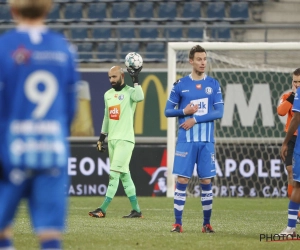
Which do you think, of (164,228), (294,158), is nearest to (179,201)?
(164,228)

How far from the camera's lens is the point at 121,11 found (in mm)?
19734

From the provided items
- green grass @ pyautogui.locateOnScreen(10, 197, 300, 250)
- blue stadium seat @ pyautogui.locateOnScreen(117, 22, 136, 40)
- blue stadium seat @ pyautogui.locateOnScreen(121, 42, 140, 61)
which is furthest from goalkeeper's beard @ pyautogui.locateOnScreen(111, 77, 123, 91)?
blue stadium seat @ pyautogui.locateOnScreen(117, 22, 136, 40)

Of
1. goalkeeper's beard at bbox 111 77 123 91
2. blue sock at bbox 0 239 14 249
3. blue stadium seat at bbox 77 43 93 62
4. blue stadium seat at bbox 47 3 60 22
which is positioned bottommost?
blue sock at bbox 0 239 14 249

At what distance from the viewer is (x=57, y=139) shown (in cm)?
420

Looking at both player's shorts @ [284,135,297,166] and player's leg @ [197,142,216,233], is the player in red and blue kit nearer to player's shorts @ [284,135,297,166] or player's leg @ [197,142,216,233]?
player's leg @ [197,142,216,233]

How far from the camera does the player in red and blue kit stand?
8742 mm

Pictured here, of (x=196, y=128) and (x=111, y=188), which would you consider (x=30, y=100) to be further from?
(x=111, y=188)

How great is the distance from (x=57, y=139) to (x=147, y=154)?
12.1 m

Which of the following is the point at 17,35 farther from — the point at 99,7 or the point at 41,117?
the point at 99,7

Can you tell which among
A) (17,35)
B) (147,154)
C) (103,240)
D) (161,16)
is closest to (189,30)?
(161,16)

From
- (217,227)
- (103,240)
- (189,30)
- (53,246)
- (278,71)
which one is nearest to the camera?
(53,246)

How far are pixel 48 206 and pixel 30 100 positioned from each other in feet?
1.81

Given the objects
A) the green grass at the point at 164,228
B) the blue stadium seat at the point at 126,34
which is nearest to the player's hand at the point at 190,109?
the green grass at the point at 164,228

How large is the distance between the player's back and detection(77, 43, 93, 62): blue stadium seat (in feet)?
46.7
